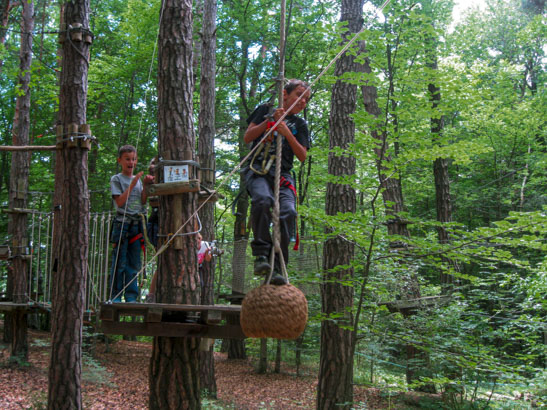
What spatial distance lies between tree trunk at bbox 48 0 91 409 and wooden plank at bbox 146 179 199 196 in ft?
4.80

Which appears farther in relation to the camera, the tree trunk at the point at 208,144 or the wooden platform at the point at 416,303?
the tree trunk at the point at 208,144

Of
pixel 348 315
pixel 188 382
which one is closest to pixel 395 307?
pixel 348 315

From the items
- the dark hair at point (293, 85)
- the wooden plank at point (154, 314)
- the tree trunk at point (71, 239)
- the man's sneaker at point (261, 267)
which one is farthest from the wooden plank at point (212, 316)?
the tree trunk at point (71, 239)

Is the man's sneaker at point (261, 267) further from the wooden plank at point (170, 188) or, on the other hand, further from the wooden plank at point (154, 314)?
the wooden plank at point (170, 188)

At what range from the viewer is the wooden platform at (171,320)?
3.15m

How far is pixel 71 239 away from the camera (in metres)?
4.47

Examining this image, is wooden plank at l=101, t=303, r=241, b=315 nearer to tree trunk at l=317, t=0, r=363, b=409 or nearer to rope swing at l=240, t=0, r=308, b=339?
rope swing at l=240, t=0, r=308, b=339

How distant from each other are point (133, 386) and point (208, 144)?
4132 mm

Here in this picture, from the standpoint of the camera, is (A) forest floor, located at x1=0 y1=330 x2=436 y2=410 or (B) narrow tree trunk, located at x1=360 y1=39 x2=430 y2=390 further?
(A) forest floor, located at x1=0 y1=330 x2=436 y2=410

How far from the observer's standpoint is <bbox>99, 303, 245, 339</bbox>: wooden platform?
3154mm

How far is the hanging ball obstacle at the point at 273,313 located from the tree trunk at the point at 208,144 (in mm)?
5010

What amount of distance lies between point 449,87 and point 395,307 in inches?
142

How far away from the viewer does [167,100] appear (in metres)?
3.64

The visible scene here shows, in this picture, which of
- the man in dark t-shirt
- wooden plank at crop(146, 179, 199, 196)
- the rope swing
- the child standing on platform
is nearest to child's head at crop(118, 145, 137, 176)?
the child standing on platform
